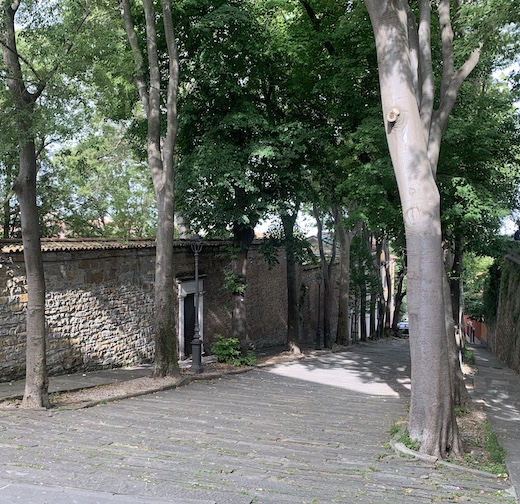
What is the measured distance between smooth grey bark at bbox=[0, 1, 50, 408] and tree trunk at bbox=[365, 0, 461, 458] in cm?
536

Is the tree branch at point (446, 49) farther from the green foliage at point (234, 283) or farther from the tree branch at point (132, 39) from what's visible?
the green foliage at point (234, 283)

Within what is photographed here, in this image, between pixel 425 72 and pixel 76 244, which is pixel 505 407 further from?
pixel 76 244

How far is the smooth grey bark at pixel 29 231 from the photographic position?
8672 mm

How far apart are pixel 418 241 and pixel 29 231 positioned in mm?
5714

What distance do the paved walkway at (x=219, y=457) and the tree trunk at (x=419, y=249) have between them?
790mm

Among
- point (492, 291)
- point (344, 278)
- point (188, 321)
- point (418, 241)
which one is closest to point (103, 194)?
point (188, 321)

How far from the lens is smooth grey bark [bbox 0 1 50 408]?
8672mm

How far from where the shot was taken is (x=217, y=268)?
19.5m

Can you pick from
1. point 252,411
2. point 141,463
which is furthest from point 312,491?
point 252,411

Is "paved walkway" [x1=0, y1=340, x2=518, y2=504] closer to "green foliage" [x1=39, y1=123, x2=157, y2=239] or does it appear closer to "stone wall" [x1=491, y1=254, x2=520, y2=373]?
"stone wall" [x1=491, y1=254, x2=520, y2=373]

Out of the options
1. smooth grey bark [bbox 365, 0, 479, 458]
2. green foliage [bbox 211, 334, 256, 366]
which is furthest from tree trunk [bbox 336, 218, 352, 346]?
smooth grey bark [bbox 365, 0, 479, 458]

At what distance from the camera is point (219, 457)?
596 cm

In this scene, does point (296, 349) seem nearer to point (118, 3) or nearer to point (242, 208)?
point (242, 208)

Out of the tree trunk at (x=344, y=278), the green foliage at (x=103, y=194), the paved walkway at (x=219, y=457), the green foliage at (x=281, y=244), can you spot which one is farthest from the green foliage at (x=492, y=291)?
the paved walkway at (x=219, y=457)
